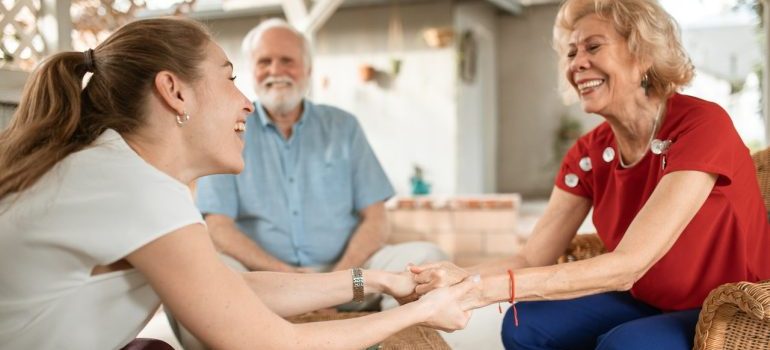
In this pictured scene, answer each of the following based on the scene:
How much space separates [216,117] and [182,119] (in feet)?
0.26

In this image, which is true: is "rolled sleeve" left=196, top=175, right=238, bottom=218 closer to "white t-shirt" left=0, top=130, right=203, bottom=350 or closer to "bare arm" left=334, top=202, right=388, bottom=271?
"bare arm" left=334, top=202, right=388, bottom=271

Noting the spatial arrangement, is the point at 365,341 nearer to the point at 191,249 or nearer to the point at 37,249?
the point at 191,249

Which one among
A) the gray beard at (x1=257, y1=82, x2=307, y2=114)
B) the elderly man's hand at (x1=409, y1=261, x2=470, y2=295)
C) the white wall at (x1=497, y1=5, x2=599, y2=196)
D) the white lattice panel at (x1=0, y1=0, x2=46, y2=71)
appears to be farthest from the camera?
the white wall at (x1=497, y1=5, x2=599, y2=196)

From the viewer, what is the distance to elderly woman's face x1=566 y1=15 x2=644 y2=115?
1.96 meters

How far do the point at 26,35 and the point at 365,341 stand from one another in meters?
1.78

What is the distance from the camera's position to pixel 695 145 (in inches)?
69.0

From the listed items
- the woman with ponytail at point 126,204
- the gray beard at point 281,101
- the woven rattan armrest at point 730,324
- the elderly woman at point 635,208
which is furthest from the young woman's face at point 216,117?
the gray beard at point 281,101

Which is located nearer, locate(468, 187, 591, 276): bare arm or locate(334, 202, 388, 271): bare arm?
locate(468, 187, 591, 276): bare arm

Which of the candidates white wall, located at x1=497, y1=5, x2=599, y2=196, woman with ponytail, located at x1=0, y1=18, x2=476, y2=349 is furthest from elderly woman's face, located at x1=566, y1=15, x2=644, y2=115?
white wall, located at x1=497, y1=5, x2=599, y2=196

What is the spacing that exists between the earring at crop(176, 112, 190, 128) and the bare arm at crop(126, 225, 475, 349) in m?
0.25

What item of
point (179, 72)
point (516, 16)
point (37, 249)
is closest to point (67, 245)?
point (37, 249)

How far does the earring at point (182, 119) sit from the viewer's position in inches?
56.1

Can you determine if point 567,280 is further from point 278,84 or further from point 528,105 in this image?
point 528,105

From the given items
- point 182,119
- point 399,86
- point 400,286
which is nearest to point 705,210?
point 400,286
